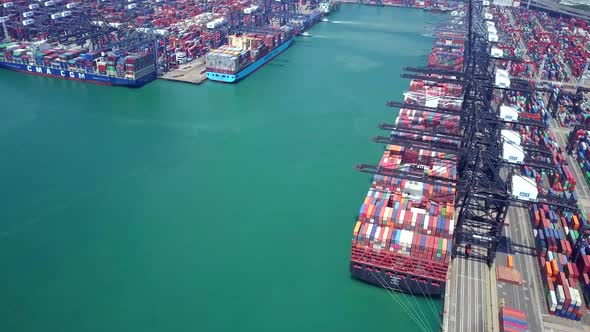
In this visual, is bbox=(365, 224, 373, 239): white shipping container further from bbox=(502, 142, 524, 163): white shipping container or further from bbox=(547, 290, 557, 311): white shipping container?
bbox=(502, 142, 524, 163): white shipping container

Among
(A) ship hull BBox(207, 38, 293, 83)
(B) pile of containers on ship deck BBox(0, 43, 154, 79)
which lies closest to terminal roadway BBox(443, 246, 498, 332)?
(A) ship hull BBox(207, 38, 293, 83)

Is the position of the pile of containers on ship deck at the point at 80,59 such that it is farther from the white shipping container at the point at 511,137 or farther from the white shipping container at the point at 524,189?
the white shipping container at the point at 524,189

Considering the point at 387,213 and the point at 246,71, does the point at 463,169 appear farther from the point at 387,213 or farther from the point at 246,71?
the point at 246,71

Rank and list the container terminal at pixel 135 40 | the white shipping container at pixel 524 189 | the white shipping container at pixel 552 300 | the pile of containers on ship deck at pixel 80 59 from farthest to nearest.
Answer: the container terminal at pixel 135 40
the pile of containers on ship deck at pixel 80 59
the white shipping container at pixel 524 189
the white shipping container at pixel 552 300

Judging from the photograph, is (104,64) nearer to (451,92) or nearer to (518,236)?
(451,92)

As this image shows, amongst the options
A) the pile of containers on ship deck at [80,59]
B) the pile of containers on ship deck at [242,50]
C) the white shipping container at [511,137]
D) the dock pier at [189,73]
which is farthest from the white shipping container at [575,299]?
the pile of containers on ship deck at [80,59]

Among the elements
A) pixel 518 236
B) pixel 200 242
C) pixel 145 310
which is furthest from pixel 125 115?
pixel 518 236

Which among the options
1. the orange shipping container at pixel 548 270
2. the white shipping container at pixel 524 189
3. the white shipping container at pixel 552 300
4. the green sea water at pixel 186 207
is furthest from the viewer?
the white shipping container at pixel 524 189
